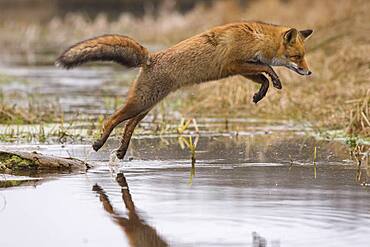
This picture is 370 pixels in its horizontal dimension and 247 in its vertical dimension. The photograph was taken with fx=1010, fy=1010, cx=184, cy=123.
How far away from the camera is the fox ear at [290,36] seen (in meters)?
11.5

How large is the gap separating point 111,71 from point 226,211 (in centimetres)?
1953

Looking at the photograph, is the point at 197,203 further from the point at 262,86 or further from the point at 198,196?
the point at 262,86

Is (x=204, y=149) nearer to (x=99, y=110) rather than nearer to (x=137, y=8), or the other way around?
(x=99, y=110)

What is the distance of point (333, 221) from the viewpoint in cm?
756

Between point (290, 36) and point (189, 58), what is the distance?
1.24 m

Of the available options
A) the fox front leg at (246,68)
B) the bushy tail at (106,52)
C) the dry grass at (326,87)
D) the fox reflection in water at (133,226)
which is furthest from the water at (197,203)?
the dry grass at (326,87)

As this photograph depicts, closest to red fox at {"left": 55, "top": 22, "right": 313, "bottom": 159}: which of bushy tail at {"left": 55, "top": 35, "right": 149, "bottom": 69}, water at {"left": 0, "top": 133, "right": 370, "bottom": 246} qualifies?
bushy tail at {"left": 55, "top": 35, "right": 149, "bottom": 69}

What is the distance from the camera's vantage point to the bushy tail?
34.8 ft

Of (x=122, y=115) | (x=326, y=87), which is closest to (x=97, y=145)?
(x=122, y=115)

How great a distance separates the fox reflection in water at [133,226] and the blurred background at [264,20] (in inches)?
194

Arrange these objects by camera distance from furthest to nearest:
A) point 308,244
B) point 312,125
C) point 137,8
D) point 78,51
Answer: point 137,8 → point 312,125 → point 78,51 → point 308,244

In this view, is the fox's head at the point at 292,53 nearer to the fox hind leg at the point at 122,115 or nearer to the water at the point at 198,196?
the water at the point at 198,196

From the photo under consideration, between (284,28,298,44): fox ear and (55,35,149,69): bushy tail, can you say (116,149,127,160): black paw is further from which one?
(284,28,298,44): fox ear

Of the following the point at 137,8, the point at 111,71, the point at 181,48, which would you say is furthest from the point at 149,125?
the point at 137,8
